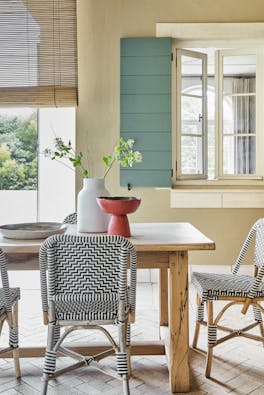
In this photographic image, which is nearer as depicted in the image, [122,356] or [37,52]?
[122,356]

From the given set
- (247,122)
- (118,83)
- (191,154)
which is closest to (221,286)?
(191,154)

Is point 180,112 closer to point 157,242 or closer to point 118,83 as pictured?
point 118,83

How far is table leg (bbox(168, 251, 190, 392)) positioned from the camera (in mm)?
2545

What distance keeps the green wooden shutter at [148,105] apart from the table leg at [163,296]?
1799mm

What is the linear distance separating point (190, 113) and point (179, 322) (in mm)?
3033

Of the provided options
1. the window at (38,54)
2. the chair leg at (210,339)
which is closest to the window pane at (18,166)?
the window at (38,54)

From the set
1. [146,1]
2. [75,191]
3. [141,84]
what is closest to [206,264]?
[75,191]

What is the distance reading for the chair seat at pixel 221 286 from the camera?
2752mm

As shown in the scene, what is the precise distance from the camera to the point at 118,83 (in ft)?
16.4

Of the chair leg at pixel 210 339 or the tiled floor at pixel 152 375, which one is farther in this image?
the chair leg at pixel 210 339

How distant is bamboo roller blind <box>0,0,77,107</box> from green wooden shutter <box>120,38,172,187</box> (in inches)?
21.3

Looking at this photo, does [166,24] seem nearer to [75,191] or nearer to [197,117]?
[197,117]

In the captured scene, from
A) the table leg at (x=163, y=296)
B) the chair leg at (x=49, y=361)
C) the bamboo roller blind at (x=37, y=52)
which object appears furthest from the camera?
the bamboo roller blind at (x=37, y=52)

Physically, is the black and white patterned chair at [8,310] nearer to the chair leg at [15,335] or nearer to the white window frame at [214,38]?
the chair leg at [15,335]
